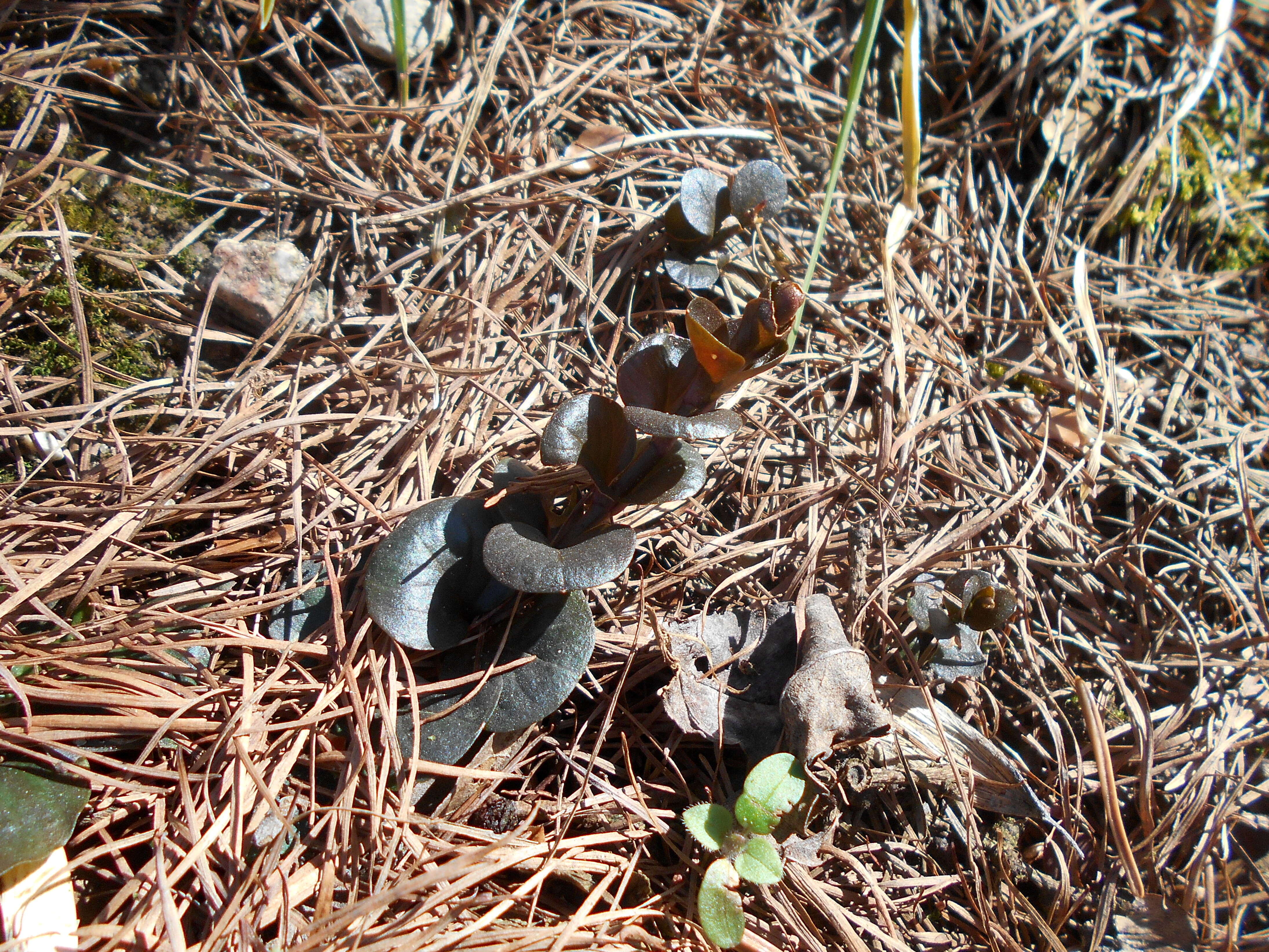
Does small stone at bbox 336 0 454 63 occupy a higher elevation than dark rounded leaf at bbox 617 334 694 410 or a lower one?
higher

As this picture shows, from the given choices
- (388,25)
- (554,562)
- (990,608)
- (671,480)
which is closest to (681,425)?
(671,480)

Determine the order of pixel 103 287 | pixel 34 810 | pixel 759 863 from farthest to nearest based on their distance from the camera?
pixel 103 287 < pixel 759 863 < pixel 34 810

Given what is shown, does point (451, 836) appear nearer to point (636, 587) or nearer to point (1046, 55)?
point (636, 587)

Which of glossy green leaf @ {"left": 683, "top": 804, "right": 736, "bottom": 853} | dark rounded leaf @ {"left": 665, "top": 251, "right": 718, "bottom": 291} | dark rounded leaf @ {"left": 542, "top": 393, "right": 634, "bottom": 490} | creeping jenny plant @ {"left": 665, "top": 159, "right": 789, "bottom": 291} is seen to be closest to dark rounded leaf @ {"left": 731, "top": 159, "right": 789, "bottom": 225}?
creeping jenny plant @ {"left": 665, "top": 159, "right": 789, "bottom": 291}

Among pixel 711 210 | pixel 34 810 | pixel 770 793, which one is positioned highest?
pixel 711 210

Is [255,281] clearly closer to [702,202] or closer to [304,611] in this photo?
[304,611]

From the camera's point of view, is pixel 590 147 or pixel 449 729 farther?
pixel 590 147

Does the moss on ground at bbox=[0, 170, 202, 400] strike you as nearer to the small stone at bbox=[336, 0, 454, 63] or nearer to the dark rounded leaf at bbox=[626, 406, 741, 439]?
the small stone at bbox=[336, 0, 454, 63]
